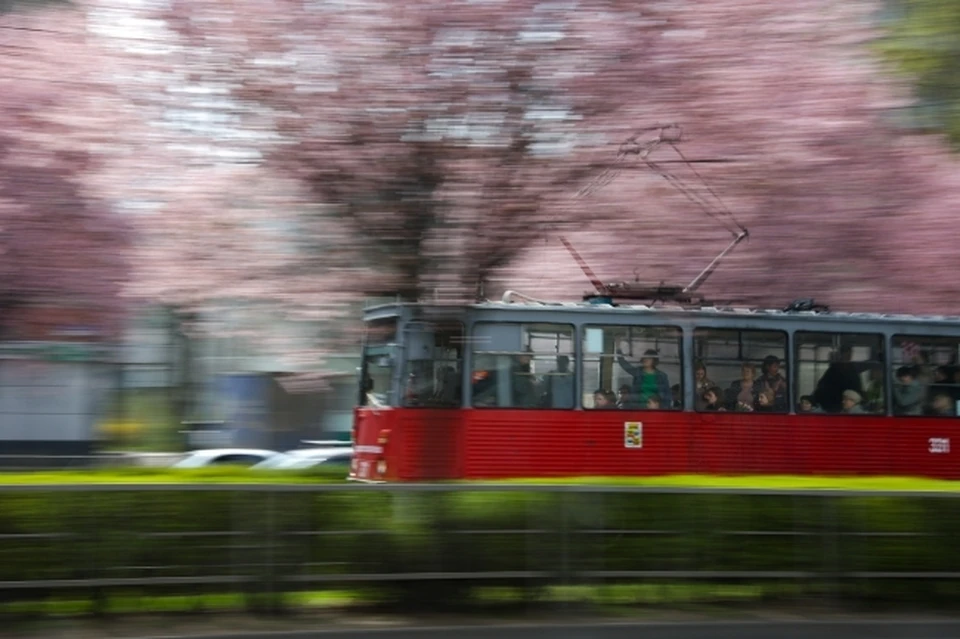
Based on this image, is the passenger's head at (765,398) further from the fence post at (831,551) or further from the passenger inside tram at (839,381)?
the fence post at (831,551)

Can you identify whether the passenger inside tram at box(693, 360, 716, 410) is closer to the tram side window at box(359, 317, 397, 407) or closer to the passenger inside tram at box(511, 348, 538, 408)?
the passenger inside tram at box(511, 348, 538, 408)

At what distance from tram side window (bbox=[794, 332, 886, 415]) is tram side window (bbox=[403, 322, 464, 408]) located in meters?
4.35

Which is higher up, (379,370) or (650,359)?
(650,359)

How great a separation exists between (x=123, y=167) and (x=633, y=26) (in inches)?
183

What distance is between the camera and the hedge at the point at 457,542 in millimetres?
7945

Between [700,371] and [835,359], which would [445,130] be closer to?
[700,371]

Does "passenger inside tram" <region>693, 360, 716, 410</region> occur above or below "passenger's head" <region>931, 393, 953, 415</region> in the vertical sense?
above

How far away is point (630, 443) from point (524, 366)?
1583 millimetres

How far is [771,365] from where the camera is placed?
51.1 feet

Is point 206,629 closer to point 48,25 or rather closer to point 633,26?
point 633,26

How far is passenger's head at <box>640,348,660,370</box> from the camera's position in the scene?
49.7 feet

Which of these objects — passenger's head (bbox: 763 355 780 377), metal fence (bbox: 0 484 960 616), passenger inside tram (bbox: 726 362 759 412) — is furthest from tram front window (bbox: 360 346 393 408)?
metal fence (bbox: 0 484 960 616)

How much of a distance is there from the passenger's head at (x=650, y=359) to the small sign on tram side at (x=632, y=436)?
28.5 inches

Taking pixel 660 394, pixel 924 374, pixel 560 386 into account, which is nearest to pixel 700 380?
pixel 660 394
